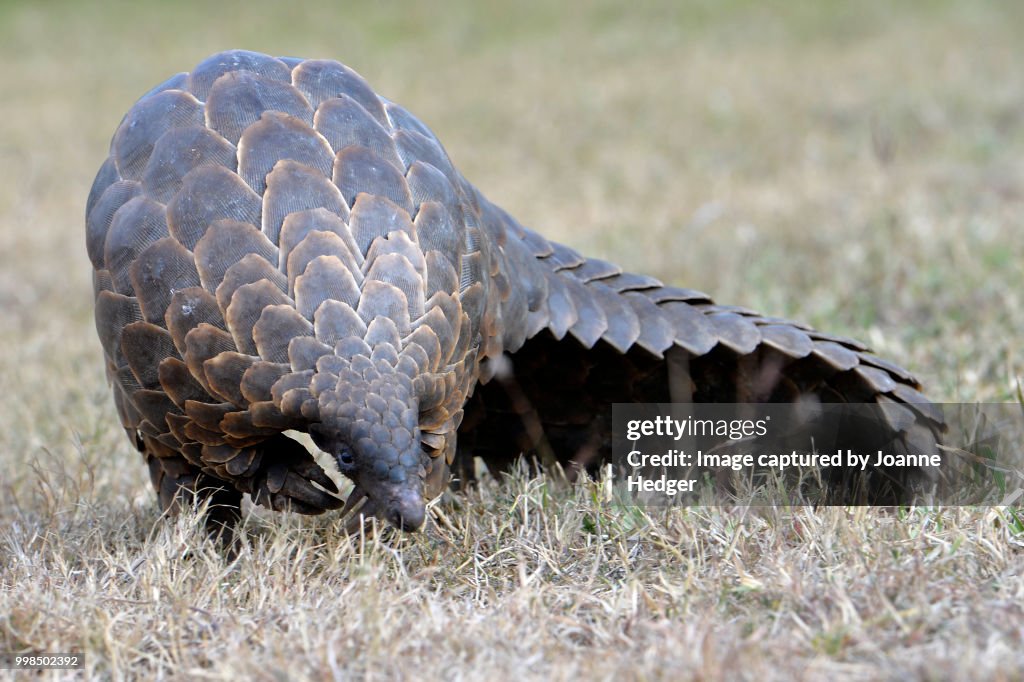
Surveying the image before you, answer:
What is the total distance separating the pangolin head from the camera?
2.25 m

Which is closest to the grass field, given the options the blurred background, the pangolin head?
the blurred background

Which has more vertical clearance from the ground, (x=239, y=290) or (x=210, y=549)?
(x=239, y=290)

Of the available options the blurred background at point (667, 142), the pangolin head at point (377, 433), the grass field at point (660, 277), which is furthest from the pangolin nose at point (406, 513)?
the blurred background at point (667, 142)

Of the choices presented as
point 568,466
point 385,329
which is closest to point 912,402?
point 568,466

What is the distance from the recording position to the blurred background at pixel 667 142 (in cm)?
497

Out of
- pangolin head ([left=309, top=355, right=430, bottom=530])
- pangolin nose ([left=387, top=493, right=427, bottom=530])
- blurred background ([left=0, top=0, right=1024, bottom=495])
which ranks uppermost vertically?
blurred background ([left=0, top=0, right=1024, bottom=495])

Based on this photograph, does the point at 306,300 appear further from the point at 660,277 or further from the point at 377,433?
the point at 660,277

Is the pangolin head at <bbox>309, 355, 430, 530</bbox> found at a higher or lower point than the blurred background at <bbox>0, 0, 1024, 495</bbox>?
lower

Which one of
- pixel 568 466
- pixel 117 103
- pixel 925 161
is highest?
pixel 117 103

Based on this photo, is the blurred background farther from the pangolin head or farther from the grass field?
the pangolin head

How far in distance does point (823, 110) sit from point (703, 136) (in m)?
1.01

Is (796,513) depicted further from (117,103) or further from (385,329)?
(117,103)

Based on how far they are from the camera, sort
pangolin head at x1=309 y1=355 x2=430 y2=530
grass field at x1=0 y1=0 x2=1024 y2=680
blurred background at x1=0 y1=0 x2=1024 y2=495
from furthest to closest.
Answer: blurred background at x1=0 y1=0 x2=1024 y2=495 < pangolin head at x1=309 y1=355 x2=430 y2=530 < grass field at x1=0 y1=0 x2=1024 y2=680

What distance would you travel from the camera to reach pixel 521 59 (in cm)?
1285
